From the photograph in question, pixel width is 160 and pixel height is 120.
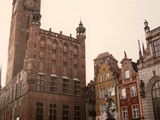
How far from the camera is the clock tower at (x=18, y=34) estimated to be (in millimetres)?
57281

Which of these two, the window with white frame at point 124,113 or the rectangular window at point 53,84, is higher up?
the rectangular window at point 53,84

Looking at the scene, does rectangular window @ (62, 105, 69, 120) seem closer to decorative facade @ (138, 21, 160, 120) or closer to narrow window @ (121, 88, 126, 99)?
narrow window @ (121, 88, 126, 99)

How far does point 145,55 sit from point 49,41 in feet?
64.2

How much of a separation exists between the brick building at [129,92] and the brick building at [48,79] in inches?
449

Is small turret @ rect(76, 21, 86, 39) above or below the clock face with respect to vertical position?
below

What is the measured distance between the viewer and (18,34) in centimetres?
5959

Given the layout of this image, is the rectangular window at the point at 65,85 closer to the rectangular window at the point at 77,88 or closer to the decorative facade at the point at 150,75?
the rectangular window at the point at 77,88

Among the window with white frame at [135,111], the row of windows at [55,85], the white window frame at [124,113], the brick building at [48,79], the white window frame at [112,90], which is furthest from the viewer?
the row of windows at [55,85]

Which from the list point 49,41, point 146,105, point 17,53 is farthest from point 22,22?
point 146,105

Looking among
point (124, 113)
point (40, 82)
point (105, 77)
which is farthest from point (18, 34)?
point (124, 113)

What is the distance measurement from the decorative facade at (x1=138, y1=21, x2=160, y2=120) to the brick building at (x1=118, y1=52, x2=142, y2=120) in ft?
4.55

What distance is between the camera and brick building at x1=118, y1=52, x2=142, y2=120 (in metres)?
37.5

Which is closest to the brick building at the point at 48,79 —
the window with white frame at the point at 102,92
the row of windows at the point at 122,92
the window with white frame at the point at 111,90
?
the window with white frame at the point at 102,92

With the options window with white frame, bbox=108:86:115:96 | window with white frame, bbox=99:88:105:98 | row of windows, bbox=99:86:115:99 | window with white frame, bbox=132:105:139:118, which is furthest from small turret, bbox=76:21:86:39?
window with white frame, bbox=132:105:139:118
